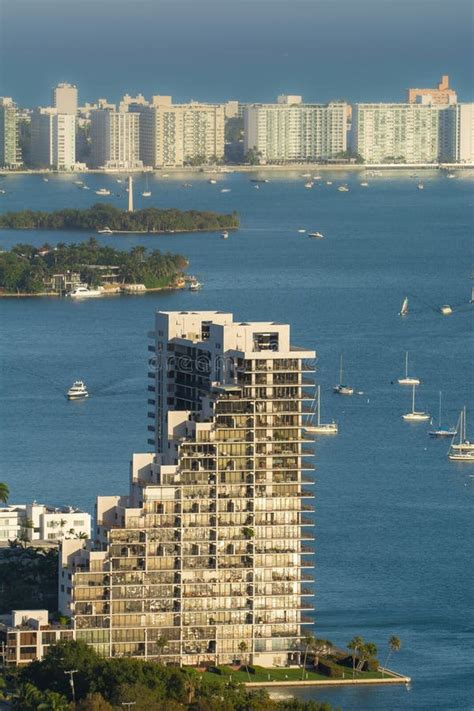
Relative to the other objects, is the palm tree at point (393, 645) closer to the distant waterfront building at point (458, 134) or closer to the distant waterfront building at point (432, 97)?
the distant waterfront building at point (458, 134)

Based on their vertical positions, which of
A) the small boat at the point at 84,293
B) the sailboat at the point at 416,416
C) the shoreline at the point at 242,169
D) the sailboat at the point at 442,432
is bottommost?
the sailboat at the point at 442,432

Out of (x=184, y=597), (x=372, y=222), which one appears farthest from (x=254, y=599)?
(x=372, y=222)

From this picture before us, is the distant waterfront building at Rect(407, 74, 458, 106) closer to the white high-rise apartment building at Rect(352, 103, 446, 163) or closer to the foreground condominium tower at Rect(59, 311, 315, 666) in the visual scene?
the white high-rise apartment building at Rect(352, 103, 446, 163)


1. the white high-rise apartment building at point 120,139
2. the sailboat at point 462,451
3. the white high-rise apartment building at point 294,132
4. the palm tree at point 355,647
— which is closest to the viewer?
the palm tree at point 355,647

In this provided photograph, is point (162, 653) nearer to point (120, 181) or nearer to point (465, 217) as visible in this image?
point (465, 217)

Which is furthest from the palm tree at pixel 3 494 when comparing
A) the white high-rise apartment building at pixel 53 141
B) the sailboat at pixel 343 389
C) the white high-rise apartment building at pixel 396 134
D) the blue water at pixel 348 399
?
the white high-rise apartment building at pixel 396 134

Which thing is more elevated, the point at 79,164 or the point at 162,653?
the point at 79,164

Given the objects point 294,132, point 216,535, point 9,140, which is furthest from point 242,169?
point 216,535
